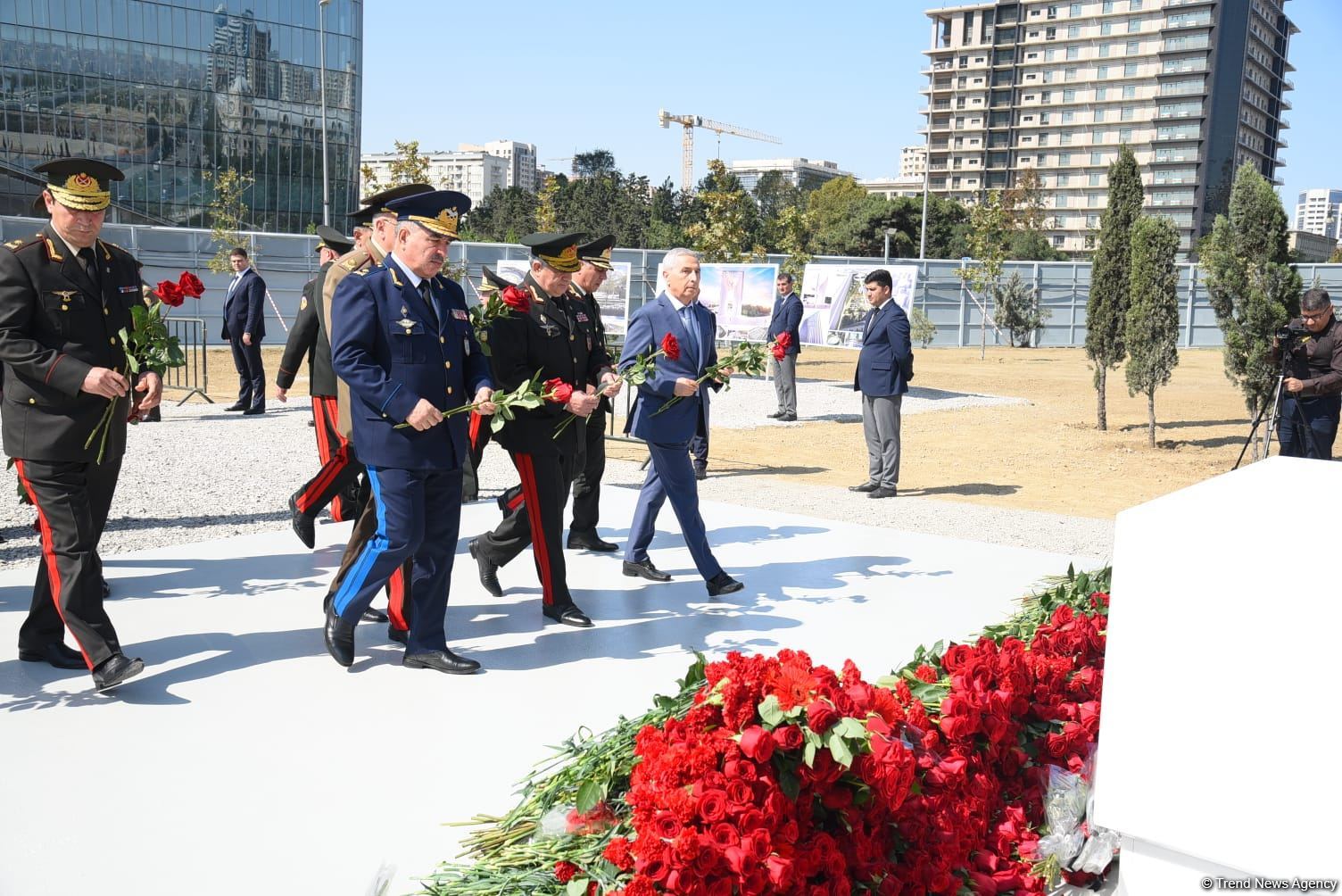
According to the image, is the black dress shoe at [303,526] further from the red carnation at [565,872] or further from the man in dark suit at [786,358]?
the man in dark suit at [786,358]

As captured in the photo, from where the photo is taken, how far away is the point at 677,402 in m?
6.17

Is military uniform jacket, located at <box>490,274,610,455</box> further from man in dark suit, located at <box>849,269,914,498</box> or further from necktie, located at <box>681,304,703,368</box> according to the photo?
man in dark suit, located at <box>849,269,914,498</box>

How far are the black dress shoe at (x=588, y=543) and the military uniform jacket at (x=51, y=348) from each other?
3282 millimetres

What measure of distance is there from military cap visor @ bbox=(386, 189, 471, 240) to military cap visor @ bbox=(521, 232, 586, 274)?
0.95 metres

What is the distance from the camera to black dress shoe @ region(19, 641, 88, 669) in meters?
4.72

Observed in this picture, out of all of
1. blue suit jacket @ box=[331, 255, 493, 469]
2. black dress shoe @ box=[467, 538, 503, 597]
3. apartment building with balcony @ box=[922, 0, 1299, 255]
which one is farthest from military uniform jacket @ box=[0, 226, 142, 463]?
apartment building with balcony @ box=[922, 0, 1299, 255]

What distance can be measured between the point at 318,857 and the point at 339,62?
209ft

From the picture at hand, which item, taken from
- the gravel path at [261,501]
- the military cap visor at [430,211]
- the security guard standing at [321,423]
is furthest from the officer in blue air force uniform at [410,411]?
the gravel path at [261,501]

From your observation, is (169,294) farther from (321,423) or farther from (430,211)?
(321,423)

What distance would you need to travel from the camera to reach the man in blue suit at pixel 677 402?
240 inches

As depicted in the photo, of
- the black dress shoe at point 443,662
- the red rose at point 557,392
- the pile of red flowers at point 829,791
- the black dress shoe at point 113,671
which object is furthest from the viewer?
the red rose at point 557,392

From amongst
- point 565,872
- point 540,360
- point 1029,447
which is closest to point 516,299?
point 540,360

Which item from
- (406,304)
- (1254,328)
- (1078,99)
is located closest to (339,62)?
(1254,328)

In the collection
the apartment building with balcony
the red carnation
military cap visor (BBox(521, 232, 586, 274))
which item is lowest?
the red carnation
